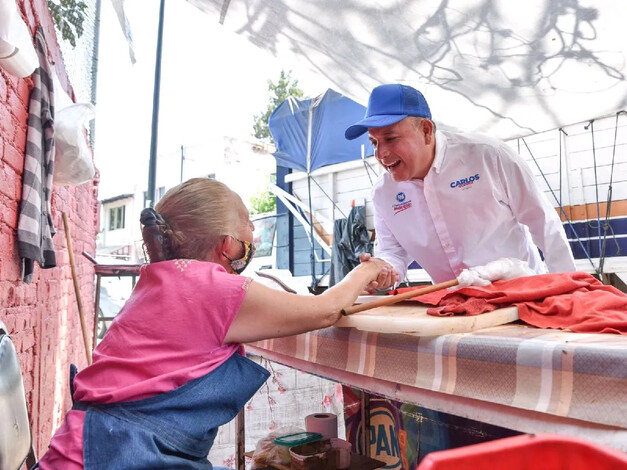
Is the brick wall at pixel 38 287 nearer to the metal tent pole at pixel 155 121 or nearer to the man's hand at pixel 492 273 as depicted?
the metal tent pole at pixel 155 121

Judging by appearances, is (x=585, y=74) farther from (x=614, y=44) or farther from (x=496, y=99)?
(x=496, y=99)

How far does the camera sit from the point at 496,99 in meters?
3.35

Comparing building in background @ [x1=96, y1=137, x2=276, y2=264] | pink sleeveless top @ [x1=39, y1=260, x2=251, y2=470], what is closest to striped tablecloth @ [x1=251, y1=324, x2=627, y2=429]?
pink sleeveless top @ [x1=39, y1=260, x2=251, y2=470]

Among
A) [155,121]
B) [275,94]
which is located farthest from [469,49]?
[275,94]

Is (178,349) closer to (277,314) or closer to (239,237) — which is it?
(277,314)

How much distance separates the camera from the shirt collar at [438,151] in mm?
2225

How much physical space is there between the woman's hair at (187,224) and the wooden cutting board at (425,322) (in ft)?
1.44

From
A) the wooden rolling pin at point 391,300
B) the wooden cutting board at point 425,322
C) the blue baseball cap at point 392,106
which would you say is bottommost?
the wooden cutting board at point 425,322

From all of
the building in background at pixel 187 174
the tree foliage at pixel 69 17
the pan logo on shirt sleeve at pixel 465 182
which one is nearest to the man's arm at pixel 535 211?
the pan logo on shirt sleeve at pixel 465 182

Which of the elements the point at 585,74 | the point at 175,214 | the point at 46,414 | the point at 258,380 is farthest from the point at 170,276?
the point at 585,74

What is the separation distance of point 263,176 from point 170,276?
71.3 feet

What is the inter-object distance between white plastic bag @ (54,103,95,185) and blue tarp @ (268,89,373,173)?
4.30 meters

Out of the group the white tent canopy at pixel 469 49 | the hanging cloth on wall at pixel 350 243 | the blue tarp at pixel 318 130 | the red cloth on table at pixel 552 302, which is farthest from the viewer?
the blue tarp at pixel 318 130

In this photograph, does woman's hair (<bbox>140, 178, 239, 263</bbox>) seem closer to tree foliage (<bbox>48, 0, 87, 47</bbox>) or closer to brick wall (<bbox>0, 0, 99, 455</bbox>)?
brick wall (<bbox>0, 0, 99, 455</bbox>)
